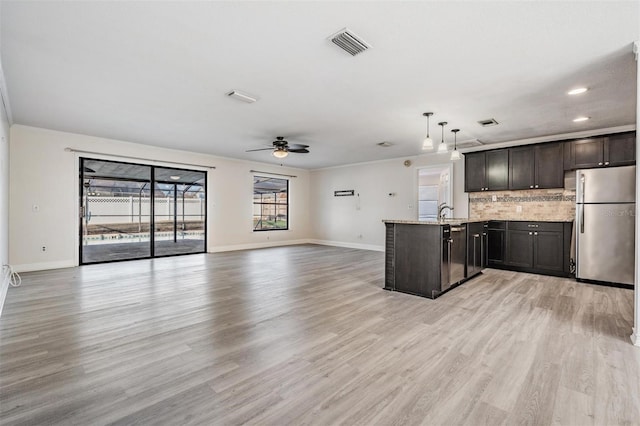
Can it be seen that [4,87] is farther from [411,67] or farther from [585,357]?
[585,357]

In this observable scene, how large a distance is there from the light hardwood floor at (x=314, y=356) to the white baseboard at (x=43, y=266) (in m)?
1.70

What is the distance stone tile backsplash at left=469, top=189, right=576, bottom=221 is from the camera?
5574 mm

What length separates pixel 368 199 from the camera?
8.80 meters

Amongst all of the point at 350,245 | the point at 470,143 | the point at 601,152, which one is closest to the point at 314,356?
the point at 470,143

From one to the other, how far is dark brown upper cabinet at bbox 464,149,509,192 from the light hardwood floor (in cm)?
245

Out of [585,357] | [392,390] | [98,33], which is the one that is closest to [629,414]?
[585,357]

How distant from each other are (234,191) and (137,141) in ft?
8.78

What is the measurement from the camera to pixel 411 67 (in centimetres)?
303

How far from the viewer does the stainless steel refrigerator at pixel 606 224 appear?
439cm

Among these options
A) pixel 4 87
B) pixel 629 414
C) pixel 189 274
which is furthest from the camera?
pixel 189 274

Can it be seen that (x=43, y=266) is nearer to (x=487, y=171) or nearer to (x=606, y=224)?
(x=487, y=171)

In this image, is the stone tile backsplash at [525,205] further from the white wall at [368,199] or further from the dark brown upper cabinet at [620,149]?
the dark brown upper cabinet at [620,149]

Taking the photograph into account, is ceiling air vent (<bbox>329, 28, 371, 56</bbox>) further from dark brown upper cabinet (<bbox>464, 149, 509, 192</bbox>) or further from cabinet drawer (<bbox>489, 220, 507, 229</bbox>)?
dark brown upper cabinet (<bbox>464, 149, 509, 192</bbox>)

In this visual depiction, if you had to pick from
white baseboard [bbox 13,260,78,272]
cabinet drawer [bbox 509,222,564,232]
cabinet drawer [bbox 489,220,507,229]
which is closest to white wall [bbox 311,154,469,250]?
cabinet drawer [bbox 489,220,507,229]
